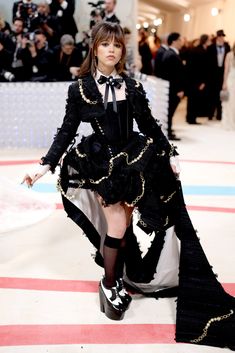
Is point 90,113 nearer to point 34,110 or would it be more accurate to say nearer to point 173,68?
point 34,110

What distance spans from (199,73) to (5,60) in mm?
3621

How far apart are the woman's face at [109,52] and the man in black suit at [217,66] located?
6484 millimetres

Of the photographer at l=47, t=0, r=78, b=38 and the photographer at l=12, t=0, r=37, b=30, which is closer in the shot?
the photographer at l=12, t=0, r=37, b=30

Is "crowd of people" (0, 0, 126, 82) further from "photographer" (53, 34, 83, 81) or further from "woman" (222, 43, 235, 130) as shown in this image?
"woman" (222, 43, 235, 130)

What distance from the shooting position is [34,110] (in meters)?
5.93

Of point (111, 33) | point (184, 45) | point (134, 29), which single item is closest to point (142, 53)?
point (134, 29)

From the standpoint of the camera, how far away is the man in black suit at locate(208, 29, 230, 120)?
831cm

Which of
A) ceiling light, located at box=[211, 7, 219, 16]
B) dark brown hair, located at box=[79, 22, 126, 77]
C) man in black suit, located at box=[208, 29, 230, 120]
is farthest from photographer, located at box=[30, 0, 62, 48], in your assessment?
ceiling light, located at box=[211, 7, 219, 16]

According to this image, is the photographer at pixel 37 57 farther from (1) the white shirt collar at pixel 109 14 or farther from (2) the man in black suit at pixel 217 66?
(2) the man in black suit at pixel 217 66

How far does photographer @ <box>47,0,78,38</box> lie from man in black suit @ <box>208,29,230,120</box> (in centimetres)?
266

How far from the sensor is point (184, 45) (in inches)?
492

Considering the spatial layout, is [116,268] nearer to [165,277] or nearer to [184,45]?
[165,277]

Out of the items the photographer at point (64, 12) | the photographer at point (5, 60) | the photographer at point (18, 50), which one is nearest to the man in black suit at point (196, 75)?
the photographer at point (64, 12)

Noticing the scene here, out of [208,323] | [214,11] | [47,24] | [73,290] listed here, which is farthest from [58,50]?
[214,11]
